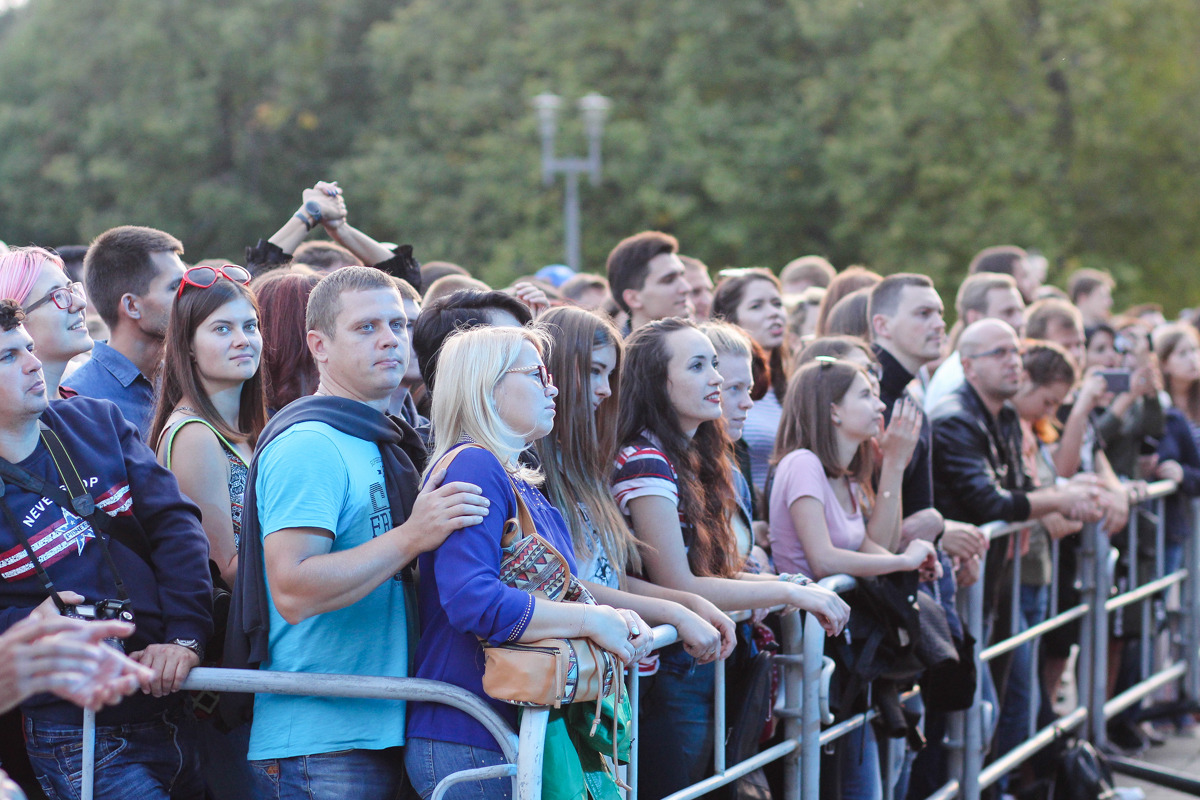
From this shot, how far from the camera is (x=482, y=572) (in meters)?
2.45

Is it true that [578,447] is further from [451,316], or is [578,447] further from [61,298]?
[61,298]

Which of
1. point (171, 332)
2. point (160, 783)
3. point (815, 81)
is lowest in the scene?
point (160, 783)

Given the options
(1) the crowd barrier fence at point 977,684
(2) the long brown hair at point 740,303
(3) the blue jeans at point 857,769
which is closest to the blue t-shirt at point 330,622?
(1) the crowd barrier fence at point 977,684

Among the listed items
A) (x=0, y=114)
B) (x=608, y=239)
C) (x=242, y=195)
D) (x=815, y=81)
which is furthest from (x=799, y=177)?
(x=0, y=114)

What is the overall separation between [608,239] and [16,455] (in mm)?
18680

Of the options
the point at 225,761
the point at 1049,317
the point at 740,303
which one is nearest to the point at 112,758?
the point at 225,761

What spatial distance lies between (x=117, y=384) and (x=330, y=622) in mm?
1226

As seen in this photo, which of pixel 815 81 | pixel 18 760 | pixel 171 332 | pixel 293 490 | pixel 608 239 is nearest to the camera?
pixel 293 490

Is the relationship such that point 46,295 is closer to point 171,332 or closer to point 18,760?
point 171,332

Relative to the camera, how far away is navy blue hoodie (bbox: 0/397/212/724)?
8.38 feet

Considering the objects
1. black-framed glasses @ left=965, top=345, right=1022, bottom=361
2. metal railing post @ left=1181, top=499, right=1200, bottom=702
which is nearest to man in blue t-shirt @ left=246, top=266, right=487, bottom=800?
black-framed glasses @ left=965, top=345, right=1022, bottom=361

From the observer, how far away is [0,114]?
25156 millimetres

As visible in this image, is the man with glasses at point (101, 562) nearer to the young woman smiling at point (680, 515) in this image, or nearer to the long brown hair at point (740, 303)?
the young woman smiling at point (680, 515)

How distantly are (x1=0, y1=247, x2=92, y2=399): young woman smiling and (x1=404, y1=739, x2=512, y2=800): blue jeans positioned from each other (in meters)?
1.52
